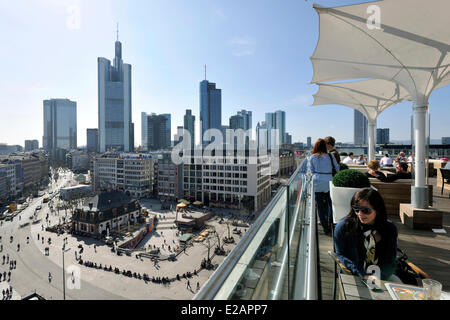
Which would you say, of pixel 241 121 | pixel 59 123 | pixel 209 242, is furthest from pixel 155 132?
pixel 209 242

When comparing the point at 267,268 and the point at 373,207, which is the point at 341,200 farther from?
the point at 267,268

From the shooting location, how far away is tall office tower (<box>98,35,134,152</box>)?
116 m

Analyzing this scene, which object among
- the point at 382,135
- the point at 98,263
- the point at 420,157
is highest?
the point at 382,135

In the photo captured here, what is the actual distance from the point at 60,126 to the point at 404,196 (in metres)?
190

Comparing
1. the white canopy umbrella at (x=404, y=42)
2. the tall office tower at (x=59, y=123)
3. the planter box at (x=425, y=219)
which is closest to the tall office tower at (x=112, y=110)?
the tall office tower at (x=59, y=123)

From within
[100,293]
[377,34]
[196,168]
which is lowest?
[100,293]

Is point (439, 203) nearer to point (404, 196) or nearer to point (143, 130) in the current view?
point (404, 196)

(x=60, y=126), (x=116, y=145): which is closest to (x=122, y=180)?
(x=116, y=145)

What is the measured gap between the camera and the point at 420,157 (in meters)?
5.02

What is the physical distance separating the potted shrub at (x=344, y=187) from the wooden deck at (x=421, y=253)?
513mm

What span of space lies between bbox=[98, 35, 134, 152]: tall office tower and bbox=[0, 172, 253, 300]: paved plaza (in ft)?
313

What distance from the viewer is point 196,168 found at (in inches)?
1726

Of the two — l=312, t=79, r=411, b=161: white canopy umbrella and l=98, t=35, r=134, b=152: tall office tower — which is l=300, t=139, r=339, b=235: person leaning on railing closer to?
l=312, t=79, r=411, b=161: white canopy umbrella

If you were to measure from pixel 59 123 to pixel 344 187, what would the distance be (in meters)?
189
